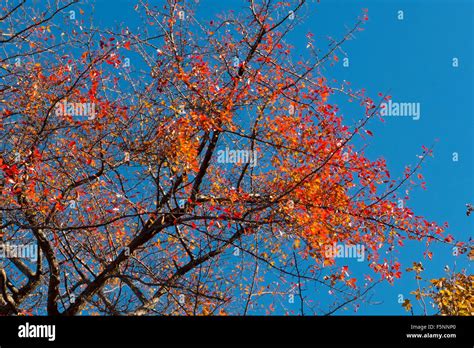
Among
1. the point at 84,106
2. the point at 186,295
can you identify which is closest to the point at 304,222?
the point at 186,295

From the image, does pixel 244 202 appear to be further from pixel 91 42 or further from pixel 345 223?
pixel 91 42

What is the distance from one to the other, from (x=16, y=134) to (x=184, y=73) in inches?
141

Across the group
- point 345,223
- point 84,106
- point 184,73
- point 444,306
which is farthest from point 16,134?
point 444,306

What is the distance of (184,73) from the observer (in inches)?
412

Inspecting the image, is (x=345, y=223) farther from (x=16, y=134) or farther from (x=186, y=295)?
(x=16, y=134)

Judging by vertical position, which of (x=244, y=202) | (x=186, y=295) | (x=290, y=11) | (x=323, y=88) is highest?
(x=290, y=11)

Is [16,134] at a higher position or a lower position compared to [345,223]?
higher

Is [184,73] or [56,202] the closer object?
[56,202]
